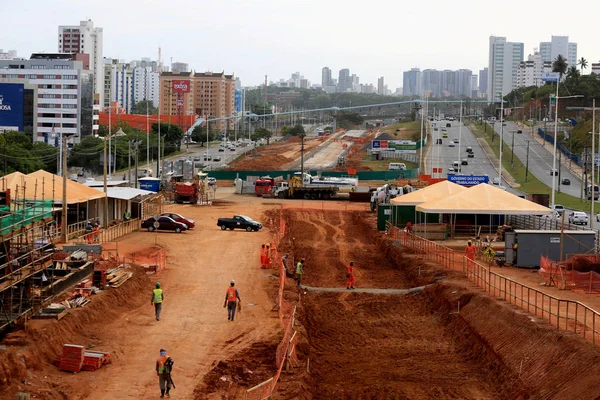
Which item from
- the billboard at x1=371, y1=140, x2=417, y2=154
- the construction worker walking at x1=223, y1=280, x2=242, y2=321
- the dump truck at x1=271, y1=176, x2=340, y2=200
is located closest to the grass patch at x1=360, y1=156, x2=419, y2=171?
the billboard at x1=371, y1=140, x2=417, y2=154

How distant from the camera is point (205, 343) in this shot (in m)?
23.7

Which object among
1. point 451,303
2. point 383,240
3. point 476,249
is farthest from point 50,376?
point 383,240

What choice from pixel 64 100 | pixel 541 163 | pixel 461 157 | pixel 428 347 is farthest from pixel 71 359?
pixel 64 100

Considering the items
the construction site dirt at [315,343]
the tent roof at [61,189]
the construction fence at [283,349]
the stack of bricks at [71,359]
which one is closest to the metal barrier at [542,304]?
the construction site dirt at [315,343]

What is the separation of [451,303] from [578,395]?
12284 mm

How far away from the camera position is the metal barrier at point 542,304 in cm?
2217

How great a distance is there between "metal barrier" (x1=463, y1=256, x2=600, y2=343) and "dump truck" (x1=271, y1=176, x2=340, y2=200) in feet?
149

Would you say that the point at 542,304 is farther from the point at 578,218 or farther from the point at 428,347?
the point at 578,218

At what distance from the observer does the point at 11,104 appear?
120 m

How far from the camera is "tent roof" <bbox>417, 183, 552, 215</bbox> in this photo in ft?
149

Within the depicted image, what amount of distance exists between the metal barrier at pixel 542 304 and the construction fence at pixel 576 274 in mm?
1879

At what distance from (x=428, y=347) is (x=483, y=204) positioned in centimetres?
2123

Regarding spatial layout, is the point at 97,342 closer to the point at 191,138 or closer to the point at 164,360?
the point at 164,360

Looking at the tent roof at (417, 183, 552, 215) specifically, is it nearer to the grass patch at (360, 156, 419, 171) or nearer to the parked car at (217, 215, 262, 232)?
the parked car at (217, 215, 262, 232)
